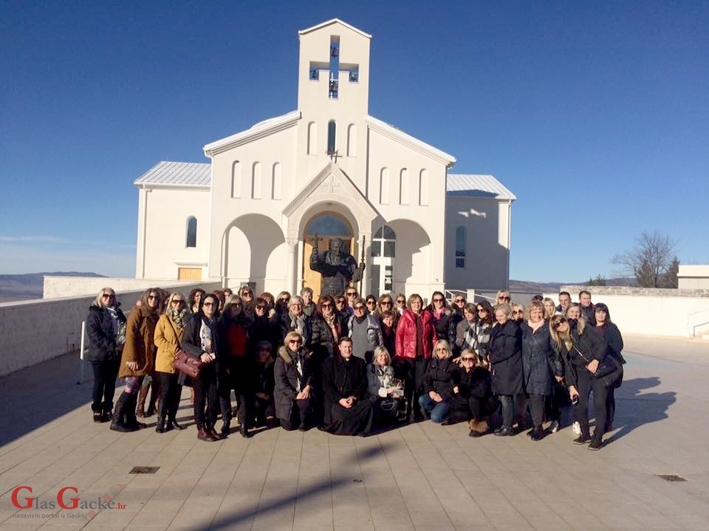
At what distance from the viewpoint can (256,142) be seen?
2366cm

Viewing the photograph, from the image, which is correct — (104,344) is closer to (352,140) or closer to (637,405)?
(637,405)

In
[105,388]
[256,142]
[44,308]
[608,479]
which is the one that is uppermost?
[256,142]

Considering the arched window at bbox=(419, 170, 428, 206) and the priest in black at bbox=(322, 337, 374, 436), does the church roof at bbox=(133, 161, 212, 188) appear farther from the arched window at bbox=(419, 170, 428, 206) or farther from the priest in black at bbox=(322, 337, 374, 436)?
the priest in black at bbox=(322, 337, 374, 436)

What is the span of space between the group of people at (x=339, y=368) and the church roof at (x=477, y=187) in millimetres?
23541

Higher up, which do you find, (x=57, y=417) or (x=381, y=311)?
(x=381, y=311)

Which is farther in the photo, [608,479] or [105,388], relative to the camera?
[105,388]

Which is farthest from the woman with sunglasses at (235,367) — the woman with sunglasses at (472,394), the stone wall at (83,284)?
the stone wall at (83,284)

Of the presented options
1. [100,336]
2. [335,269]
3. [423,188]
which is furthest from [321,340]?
[423,188]

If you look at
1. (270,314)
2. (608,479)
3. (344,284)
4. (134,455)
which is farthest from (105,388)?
(344,284)

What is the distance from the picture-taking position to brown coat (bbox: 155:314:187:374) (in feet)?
22.7

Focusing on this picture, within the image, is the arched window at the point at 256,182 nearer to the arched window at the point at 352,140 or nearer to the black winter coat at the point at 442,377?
the arched window at the point at 352,140

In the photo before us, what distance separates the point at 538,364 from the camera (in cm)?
728

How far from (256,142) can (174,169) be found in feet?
29.2

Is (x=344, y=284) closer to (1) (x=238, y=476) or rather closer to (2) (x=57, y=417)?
(2) (x=57, y=417)
